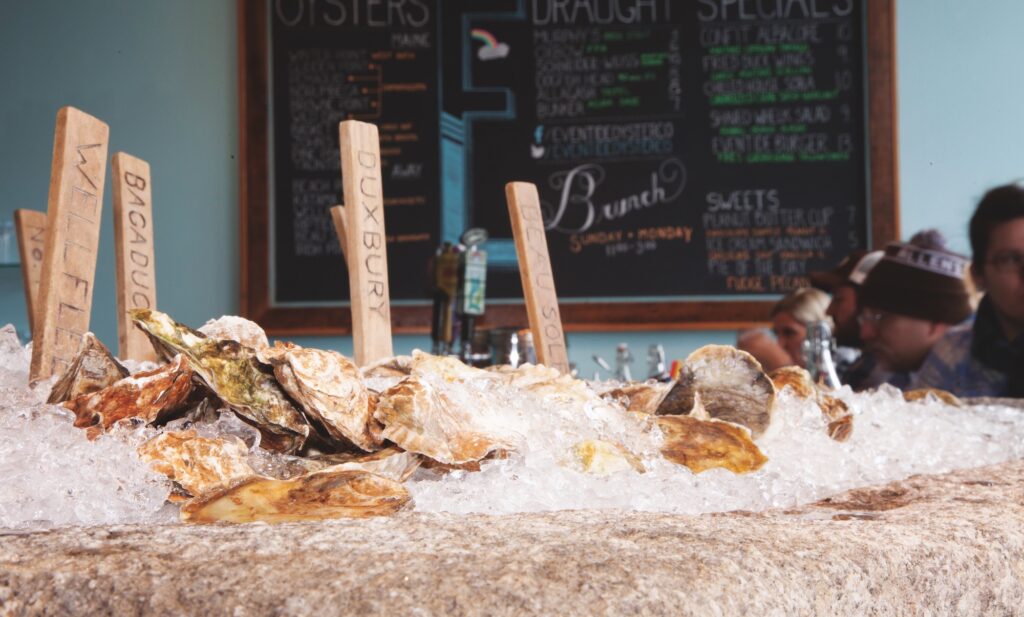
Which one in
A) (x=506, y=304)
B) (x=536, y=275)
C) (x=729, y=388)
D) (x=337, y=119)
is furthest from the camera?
(x=337, y=119)

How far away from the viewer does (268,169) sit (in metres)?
3.77

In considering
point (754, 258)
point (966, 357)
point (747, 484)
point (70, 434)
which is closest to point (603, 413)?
point (747, 484)

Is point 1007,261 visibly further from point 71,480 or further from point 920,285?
point 71,480

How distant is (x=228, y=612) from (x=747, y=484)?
1.20 feet

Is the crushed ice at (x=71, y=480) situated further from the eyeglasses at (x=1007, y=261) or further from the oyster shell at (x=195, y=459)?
the eyeglasses at (x=1007, y=261)

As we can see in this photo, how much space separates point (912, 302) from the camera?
9.57 feet

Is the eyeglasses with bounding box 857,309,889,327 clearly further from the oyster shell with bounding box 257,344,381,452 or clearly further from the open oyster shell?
the oyster shell with bounding box 257,344,381,452

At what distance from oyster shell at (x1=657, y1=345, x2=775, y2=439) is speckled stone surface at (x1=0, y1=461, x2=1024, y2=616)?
0.72 feet

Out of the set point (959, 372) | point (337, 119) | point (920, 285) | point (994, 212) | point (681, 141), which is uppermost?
point (337, 119)

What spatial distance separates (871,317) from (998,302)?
80 cm

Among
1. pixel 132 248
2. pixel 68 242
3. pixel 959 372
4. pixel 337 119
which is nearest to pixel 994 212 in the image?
pixel 959 372

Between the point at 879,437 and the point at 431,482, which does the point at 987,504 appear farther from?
the point at 431,482

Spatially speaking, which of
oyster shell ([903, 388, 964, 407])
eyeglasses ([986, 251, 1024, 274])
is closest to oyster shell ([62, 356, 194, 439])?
oyster shell ([903, 388, 964, 407])

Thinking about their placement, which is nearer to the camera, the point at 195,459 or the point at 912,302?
the point at 195,459
